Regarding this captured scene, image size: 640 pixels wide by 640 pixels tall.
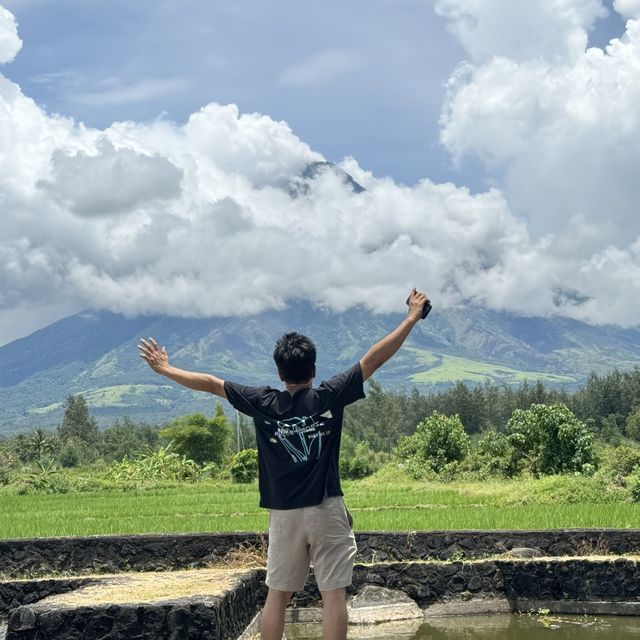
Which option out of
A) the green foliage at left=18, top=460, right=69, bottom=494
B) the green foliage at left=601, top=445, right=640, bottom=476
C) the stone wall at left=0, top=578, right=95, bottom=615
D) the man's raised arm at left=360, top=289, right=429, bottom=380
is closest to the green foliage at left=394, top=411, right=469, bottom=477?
the green foliage at left=601, top=445, right=640, bottom=476

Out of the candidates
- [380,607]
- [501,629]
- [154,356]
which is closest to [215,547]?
[380,607]

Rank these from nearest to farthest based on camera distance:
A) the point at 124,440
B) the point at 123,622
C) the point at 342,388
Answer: the point at 342,388 < the point at 123,622 < the point at 124,440

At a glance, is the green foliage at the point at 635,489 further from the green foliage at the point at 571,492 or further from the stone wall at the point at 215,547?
the stone wall at the point at 215,547

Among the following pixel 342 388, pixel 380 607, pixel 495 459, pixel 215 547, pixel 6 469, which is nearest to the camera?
pixel 342 388

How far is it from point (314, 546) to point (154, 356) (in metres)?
1.66

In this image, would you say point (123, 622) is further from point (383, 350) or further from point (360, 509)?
point (360, 509)

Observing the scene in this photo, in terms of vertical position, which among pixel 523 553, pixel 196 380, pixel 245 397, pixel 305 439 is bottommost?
pixel 523 553

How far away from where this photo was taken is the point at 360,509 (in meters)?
20.6

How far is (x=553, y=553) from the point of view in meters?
11.5

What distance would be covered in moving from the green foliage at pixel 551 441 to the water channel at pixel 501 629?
20701 millimetres

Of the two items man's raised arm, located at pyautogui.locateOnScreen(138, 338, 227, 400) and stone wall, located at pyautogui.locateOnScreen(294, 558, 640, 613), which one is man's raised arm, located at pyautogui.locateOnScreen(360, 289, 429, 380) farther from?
stone wall, located at pyautogui.locateOnScreen(294, 558, 640, 613)

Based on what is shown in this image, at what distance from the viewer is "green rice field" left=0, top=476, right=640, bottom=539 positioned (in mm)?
15352

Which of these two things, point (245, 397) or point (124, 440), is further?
point (124, 440)

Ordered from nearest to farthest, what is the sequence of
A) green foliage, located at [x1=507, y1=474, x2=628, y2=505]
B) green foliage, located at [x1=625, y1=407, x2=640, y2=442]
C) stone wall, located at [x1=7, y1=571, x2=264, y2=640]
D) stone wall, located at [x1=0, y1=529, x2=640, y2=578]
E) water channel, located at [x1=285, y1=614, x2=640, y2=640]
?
stone wall, located at [x1=7, y1=571, x2=264, y2=640] < water channel, located at [x1=285, y1=614, x2=640, y2=640] < stone wall, located at [x1=0, y1=529, x2=640, y2=578] < green foliage, located at [x1=507, y1=474, x2=628, y2=505] < green foliage, located at [x1=625, y1=407, x2=640, y2=442]
